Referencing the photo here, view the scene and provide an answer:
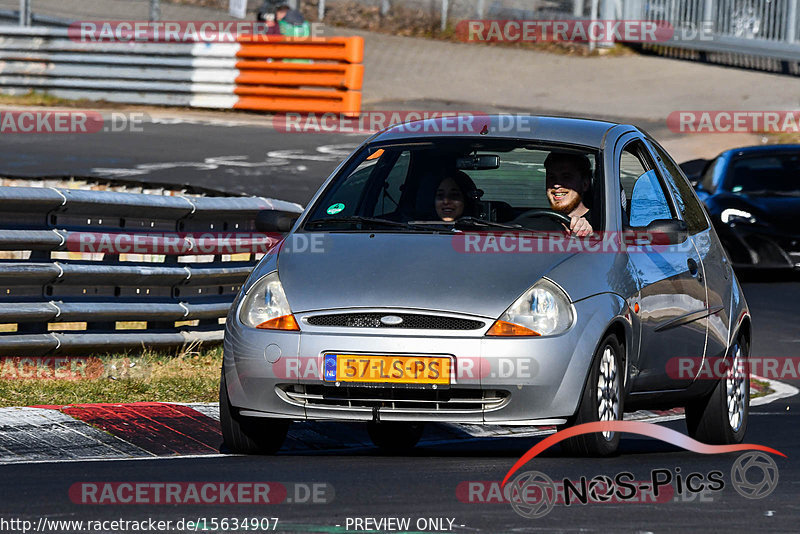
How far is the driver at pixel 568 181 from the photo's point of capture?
25.4ft

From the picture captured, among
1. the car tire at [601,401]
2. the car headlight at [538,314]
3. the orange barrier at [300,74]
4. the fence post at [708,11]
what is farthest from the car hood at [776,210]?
the fence post at [708,11]

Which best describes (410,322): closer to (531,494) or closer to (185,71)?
(531,494)

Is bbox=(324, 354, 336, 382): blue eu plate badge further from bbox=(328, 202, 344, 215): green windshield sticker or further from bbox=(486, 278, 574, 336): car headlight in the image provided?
bbox=(328, 202, 344, 215): green windshield sticker

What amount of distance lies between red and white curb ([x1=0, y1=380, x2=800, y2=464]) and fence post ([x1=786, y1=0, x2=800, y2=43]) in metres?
25.3

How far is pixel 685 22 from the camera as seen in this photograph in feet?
112

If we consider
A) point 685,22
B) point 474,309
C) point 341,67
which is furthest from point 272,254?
point 685,22

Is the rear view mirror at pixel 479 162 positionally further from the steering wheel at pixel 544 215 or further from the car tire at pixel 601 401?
the car tire at pixel 601 401

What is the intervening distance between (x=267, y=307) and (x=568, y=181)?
5.72ft

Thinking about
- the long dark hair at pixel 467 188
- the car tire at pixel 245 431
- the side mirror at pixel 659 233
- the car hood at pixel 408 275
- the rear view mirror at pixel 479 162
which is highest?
the rear view mirror at pixel 479 162

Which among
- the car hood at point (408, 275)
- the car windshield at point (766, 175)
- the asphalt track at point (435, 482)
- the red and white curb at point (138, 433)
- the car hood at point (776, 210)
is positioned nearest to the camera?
the asphalt track at point (435, 482)

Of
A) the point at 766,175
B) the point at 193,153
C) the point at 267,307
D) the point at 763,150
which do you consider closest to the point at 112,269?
the point at 267,307

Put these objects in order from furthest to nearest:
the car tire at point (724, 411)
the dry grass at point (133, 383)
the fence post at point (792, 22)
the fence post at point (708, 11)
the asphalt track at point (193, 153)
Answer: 1. the fence post at point (708, 11)
2. the fence post at point (792, 22)
3. the asphalt track at point (193, 153)
4. the dry grass at point (133, 383)
5. the car tire at point (724, 411)

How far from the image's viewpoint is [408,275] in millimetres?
6793

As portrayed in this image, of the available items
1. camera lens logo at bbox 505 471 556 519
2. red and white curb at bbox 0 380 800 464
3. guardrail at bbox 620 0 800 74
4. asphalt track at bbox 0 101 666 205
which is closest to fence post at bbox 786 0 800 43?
guardrail at bbox 620 0 800 74
